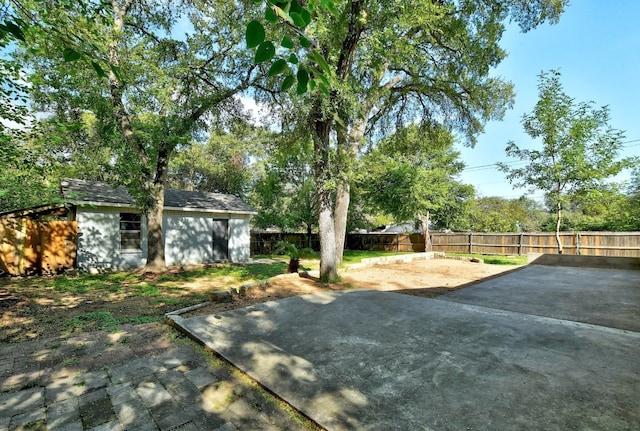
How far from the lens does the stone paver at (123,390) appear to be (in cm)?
228

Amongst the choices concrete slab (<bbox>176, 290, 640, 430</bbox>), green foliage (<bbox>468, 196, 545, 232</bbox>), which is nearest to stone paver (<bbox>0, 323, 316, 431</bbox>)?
concrete slab (<bbox>176, 290, 640, 430</bbox>)

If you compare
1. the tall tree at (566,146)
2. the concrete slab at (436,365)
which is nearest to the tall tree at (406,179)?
the tall tree at (566,146)

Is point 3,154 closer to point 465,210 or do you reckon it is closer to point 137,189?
point 137,189

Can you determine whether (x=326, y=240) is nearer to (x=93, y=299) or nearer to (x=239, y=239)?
(x=93, y=299)

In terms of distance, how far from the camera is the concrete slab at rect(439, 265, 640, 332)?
15.0 ft

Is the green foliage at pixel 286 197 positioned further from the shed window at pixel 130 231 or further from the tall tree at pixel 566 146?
the tall tree at pixel 566 146

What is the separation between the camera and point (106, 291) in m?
7.30

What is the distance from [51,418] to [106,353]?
1.28 meters

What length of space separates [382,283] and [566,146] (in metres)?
8.77

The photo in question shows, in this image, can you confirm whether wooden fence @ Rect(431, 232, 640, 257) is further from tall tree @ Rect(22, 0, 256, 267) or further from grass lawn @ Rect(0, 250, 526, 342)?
tall tree @ Rect(22, 0, 256, 267)

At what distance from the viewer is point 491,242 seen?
17250 millimetres

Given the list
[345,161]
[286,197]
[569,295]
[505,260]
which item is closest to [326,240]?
[345,161]

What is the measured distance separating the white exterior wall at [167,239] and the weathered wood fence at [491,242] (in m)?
5.53

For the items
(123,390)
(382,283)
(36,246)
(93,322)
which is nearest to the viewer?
(123,390)
